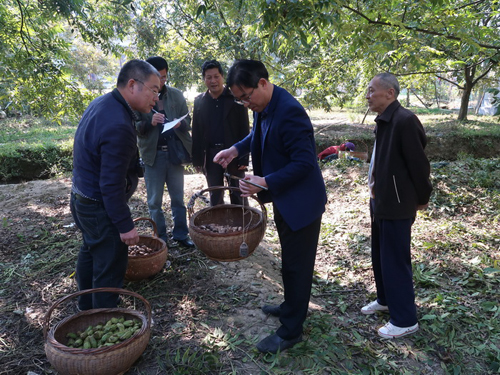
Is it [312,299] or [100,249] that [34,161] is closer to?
[100,249]

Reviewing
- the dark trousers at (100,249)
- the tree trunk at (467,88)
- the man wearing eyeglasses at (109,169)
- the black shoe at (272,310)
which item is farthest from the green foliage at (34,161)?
the tree trunk at (467,88)

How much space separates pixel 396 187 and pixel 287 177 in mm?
854

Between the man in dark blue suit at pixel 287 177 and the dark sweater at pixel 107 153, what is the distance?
2.33 ft

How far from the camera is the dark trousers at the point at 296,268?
7.68 feet

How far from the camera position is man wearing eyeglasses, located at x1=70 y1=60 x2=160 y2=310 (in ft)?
7.16

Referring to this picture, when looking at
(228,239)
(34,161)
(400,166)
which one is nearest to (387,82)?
(400,166)

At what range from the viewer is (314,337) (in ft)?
8.73

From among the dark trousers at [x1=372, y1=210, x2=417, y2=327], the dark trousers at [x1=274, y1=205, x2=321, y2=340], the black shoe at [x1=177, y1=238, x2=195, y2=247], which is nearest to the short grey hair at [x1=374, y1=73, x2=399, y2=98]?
the dark trousers at [x1=372, y1=210, x2=417, y2=327]

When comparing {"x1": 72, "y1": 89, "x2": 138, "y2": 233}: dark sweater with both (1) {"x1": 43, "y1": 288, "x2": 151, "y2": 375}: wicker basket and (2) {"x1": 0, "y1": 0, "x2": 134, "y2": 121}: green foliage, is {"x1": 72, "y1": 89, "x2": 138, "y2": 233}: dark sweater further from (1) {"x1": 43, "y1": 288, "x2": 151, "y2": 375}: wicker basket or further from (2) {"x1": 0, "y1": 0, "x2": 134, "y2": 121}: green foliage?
(2) {"x1": 0, "y1": 0, "x2": 134, "y2": 121}: green foliage

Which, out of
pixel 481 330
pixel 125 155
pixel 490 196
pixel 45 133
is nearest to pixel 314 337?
pixel 481 330

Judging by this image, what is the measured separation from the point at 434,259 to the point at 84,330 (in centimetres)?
345

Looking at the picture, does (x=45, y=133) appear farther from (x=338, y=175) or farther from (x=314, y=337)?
(x=314, y=337)

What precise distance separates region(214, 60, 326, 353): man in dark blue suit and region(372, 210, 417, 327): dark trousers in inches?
23.5

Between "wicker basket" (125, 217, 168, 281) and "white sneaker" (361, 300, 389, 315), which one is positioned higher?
"wicker basket" (125, 217, 168, 281)
